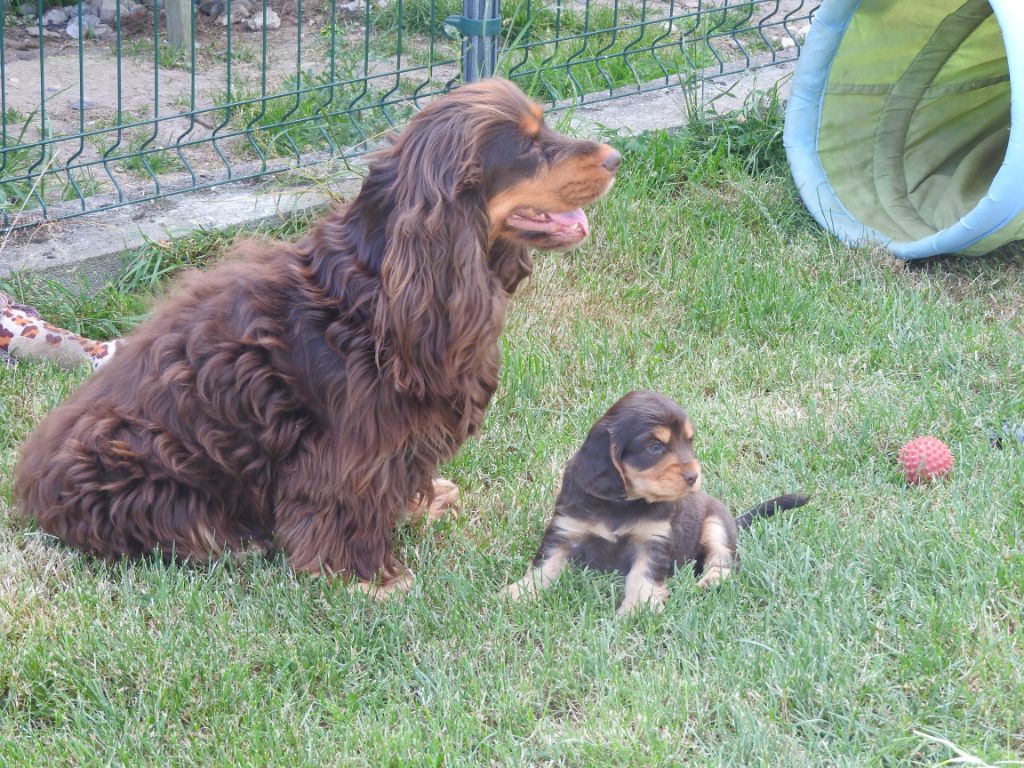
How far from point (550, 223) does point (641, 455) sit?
24.8 inches

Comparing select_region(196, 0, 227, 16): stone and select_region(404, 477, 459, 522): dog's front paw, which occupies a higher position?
select_region(196, 0, 227, 16): stone

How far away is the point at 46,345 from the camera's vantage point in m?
4.29

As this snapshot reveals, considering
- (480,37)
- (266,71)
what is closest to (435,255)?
(480,37)

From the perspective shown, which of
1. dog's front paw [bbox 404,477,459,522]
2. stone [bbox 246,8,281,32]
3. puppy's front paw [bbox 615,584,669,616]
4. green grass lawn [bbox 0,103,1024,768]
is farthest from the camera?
stone [bbox 246,8,281,32]

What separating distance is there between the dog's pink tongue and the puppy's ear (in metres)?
0.51

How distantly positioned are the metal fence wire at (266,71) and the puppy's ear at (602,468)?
227cm

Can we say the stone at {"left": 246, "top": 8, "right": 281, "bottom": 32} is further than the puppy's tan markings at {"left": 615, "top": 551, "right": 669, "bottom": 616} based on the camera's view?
Yes

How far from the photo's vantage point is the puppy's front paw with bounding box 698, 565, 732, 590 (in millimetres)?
3080

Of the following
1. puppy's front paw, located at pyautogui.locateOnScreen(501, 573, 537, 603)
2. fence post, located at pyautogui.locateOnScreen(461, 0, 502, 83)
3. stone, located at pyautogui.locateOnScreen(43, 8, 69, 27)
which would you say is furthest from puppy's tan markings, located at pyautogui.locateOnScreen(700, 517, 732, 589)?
stone, located at pyautogui.locateOnScreen(43, 8, 69, 27)

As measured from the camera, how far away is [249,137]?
5.47 metres

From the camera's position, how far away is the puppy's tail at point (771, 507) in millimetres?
3350

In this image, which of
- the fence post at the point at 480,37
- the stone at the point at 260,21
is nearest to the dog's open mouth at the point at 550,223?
the fence post at the point at 480,37

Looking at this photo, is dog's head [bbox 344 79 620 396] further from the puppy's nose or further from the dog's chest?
the dog's chest

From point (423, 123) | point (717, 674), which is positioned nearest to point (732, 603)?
point (717, 674)
